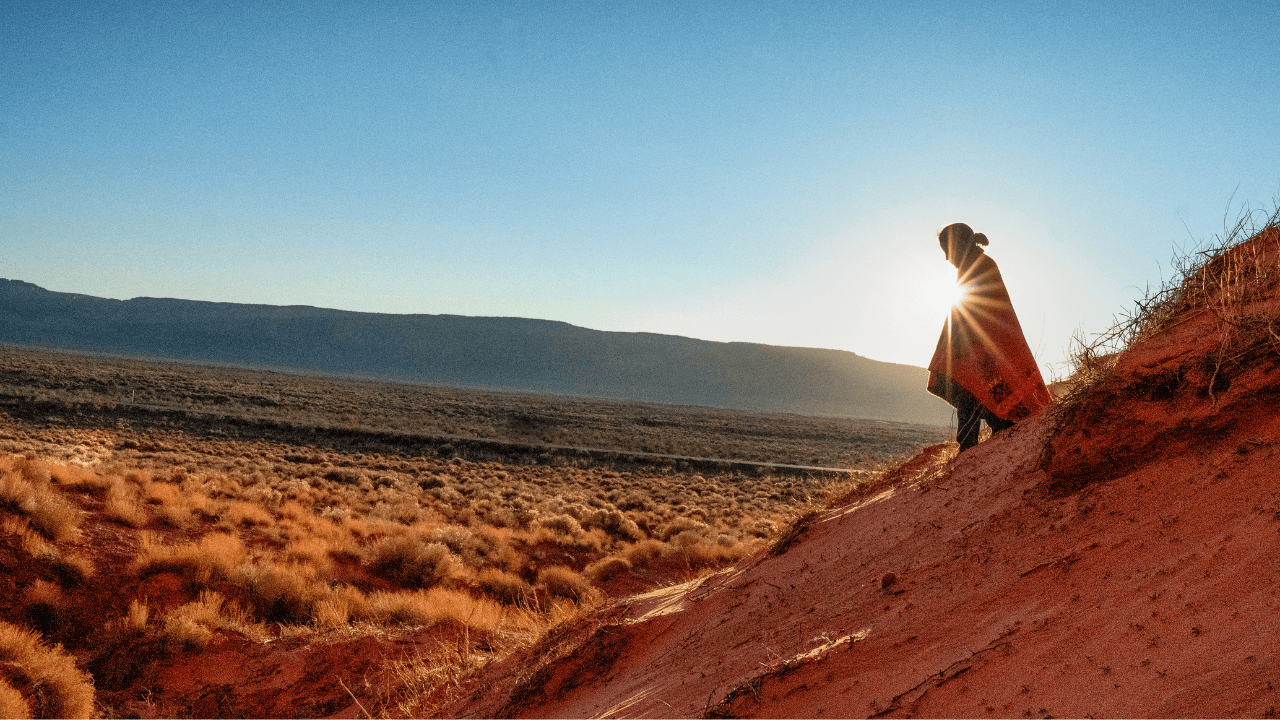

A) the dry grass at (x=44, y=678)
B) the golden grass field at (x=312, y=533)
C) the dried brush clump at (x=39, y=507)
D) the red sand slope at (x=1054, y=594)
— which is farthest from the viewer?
the dried brush clump at (x=39, y=507)

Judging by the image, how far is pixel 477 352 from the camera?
418 feet

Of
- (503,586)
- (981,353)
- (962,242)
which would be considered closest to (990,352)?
(981,353)

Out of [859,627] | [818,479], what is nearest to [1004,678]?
[859,627]

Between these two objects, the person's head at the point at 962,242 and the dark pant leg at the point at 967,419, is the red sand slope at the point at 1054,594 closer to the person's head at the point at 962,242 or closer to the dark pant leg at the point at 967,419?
the dark pant leg at the point at 967,419

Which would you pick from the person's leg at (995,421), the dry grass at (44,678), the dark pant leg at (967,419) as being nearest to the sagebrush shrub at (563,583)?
the dry grass at (44,678)

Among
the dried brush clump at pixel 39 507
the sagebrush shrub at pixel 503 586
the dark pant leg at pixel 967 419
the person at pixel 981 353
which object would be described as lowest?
the sagebrush shrub at pixel 503 586

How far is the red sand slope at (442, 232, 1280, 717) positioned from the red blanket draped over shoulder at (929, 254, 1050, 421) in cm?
55

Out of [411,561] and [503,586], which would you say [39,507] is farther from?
[503,586]

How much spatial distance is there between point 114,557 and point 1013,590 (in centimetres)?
1071

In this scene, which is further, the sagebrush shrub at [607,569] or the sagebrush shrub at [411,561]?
the sagebrush shrub at [607,569]

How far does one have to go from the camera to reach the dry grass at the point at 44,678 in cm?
536

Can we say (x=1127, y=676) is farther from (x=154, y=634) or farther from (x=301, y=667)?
(x=154, y=634)

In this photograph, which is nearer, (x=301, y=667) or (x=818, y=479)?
(x=301, y=667)

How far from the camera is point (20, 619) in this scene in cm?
697
